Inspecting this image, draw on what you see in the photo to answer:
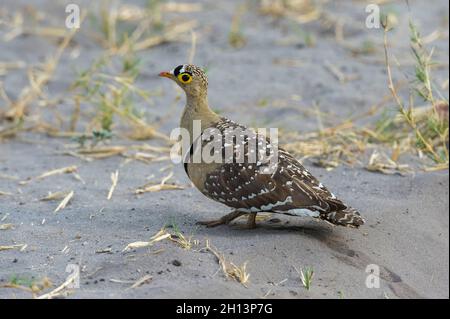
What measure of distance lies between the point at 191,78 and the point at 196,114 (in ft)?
0.75

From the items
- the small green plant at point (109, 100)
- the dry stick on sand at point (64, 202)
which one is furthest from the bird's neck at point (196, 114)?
the small green plant at point (109, 100)

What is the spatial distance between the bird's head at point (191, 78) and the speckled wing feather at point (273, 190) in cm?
59

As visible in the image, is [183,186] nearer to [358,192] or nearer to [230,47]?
[358,192]

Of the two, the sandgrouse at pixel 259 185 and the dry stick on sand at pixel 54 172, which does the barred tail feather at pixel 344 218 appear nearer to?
the sandgrouse at pixel 259 185

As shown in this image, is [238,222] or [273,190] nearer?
[273,190]

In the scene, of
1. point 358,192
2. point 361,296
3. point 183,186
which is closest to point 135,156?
point 183,186

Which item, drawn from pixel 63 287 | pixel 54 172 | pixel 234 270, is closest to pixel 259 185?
pixel 234 270

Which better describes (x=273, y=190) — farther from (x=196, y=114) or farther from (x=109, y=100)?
(x=109, y=100)

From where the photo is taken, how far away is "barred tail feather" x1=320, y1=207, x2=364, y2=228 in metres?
4.84

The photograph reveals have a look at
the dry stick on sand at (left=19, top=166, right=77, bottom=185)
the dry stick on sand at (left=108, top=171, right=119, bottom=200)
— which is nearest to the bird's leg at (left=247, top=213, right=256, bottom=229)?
the dry stick on sand at (left=108, top=171, right=119, bottom=200)

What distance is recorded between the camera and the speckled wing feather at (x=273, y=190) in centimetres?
478

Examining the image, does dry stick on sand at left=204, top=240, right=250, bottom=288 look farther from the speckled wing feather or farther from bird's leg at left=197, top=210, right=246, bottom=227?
bird's leg at left=197, top=210, right=246, bottom=227

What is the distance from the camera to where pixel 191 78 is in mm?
5367
